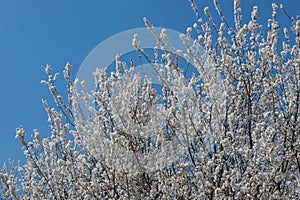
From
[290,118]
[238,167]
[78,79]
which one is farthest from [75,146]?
[290,118]

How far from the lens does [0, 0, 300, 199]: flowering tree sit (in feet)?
13.0

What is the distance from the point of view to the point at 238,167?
13.5 ft

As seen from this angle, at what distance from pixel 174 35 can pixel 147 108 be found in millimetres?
806

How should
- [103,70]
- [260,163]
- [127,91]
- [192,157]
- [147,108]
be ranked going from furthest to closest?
[103,70] < [147,108] < [127,91] < [192,157] < [260,163]

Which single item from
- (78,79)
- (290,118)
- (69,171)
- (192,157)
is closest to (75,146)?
(69,171)

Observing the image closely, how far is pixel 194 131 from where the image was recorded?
13.3 feet

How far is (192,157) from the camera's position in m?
4.19

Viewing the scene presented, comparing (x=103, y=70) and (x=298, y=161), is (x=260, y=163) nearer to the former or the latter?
(x=298, y=161)

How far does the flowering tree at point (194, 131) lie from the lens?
3.97 m

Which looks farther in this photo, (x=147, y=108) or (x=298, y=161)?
(x=147, y=108)

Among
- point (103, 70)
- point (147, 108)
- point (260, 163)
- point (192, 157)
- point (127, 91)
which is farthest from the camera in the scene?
point (103, 70)

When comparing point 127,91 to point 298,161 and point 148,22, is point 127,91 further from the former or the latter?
point 298,161

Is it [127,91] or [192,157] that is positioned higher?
[127,91]

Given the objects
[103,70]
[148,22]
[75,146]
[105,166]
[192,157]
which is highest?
[103,70]
